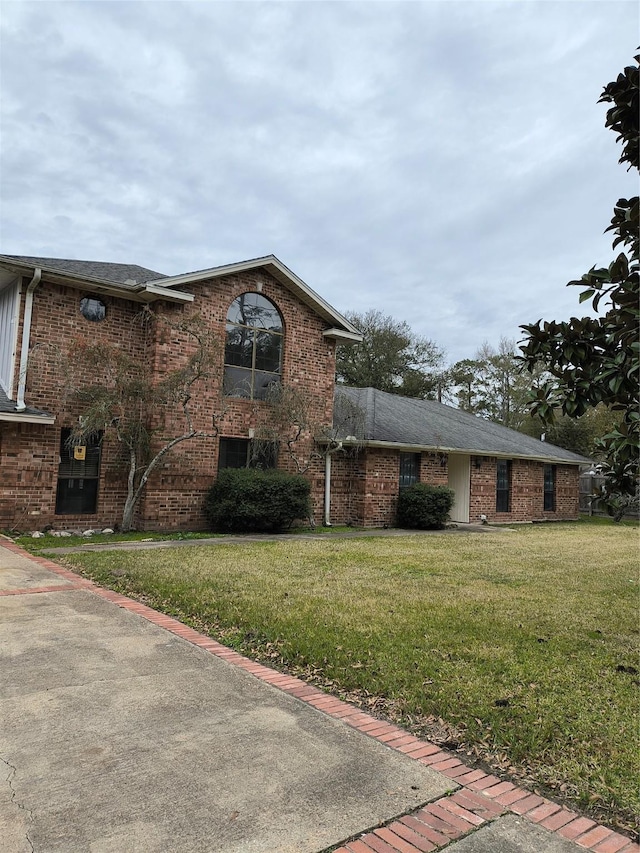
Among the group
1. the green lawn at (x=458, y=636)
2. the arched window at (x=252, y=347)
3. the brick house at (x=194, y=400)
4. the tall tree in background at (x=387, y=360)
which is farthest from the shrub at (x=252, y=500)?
the tall tree in background at (x=387, y=360)

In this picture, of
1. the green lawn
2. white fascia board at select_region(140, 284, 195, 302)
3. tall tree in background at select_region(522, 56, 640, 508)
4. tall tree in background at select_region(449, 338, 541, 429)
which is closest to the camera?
tall tree in background at select_region(522, 56, 640, 508)

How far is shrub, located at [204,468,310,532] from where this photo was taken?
43.2 feet

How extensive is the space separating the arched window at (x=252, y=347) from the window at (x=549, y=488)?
40.3ft

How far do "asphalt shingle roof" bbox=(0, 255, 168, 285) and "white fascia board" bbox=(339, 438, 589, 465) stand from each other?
6419mm

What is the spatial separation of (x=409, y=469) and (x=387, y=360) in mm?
19198

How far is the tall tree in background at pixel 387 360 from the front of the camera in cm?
3572

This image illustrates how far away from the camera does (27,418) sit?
1141 centimetres

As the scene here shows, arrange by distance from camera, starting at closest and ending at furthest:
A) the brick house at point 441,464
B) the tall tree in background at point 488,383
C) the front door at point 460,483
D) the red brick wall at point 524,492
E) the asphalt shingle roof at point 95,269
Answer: the asphalt shingle roof at point 95,269
the brick house at point 441,464
the front door at point 460,483
the red brick wall at point 524,492
the tall tree in background at point 488,383

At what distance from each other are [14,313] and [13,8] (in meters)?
5.97

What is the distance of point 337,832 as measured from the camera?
8.18ft

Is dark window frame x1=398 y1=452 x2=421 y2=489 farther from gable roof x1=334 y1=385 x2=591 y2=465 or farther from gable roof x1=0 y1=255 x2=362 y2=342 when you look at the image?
gable roof x1=0 y1=255 x2=362 y2=342

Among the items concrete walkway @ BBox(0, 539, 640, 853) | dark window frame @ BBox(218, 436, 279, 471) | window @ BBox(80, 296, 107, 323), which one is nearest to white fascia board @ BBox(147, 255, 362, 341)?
window @ BBox(80, 296, 107, 323)

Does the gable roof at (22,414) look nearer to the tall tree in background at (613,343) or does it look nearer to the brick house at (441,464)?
the brick house at (441,464)

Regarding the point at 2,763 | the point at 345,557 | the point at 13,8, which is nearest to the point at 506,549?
the point at 345,557
